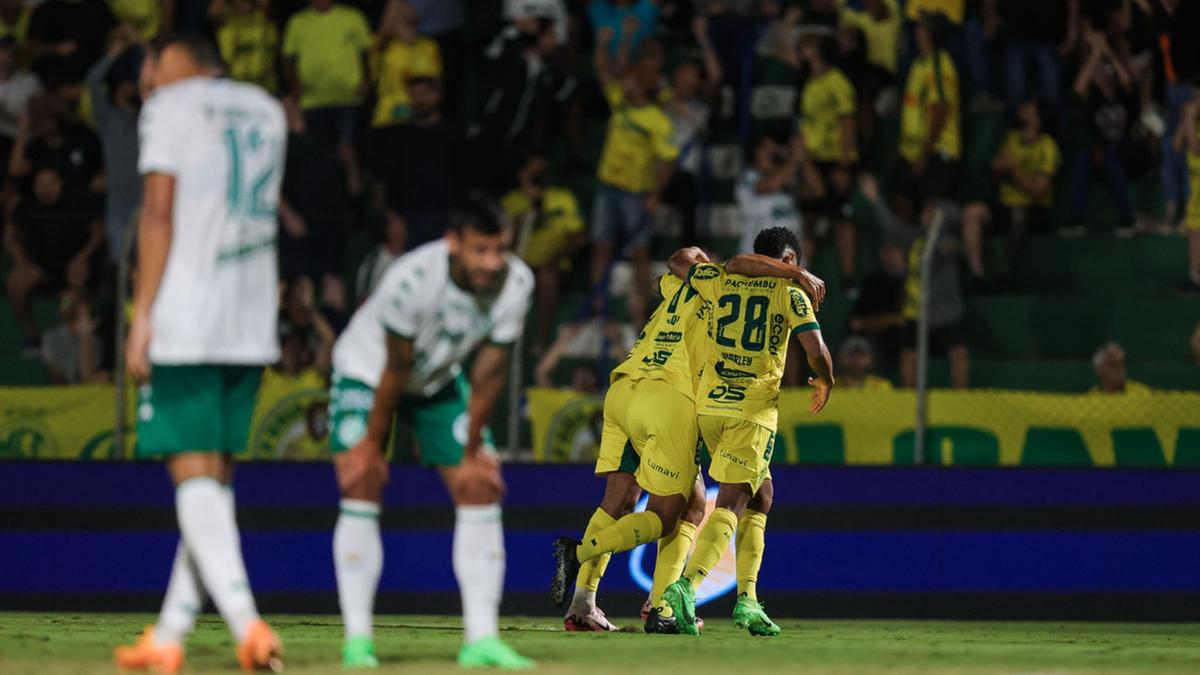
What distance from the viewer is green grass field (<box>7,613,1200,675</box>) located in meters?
7.38

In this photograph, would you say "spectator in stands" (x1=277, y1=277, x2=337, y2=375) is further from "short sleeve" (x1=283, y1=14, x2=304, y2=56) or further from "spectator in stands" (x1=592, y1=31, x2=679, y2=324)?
"short sleeve" (x1=283, y1=14, x2=304, y2=56)

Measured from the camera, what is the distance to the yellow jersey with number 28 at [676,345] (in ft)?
34.8

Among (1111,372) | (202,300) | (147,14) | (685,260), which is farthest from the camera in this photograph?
(147,14)

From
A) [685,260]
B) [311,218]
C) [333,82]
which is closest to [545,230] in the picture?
[333,82]

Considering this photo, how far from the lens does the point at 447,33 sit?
18250mm

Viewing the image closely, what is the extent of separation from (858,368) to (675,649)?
6.59 m

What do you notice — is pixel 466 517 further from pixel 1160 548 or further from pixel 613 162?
pixel 613 162

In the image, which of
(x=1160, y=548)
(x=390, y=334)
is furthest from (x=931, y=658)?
(x=1160, y=548)

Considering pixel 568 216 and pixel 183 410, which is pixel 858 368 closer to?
pixel 568 216

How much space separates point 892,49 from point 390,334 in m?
12.3

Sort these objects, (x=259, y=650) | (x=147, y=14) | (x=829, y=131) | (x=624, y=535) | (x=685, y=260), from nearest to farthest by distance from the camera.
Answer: (x=259, y=650), (x=624, y=535), (x=685, y=260), (x=829, y=131), (x=147, y=14)

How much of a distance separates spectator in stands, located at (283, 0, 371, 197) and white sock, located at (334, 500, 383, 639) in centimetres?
1066

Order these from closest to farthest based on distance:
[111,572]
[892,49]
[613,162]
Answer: [111,572] < [613,162] < [892,49]

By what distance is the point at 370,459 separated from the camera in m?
7.08
